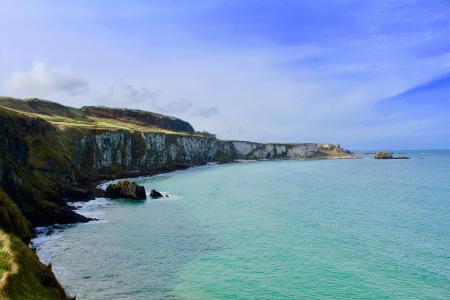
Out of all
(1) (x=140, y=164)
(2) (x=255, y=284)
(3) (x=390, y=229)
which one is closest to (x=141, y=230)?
(2) (x=255, y=284)

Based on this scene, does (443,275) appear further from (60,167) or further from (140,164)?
(140,164)

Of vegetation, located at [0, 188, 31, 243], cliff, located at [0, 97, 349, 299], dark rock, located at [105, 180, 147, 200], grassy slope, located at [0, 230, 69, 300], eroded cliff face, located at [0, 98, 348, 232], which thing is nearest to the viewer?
grassy slope, located at [0, 230, 69, 300]

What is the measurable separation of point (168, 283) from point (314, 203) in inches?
1975

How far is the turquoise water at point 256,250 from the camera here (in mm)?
35625

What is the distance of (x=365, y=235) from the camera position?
54.1m

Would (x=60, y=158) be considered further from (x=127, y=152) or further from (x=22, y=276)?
(x=22, y=276)

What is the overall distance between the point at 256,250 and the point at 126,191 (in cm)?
4727

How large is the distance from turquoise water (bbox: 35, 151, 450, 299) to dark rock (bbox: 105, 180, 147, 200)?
3.77 meters

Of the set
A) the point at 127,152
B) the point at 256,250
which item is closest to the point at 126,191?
the point at 256,250

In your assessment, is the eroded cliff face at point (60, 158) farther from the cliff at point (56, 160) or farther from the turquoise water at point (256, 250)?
the turquoise water at point (256, 250)

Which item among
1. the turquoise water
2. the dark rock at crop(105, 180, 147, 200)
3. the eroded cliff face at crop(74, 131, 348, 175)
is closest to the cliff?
the eroded cliff face at crop(74, 131, 348, 175)

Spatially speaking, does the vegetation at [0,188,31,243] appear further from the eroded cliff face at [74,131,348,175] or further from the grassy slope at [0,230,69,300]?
A: the eroded cliff face at [74,131,348,175]

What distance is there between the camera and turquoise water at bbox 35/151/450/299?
3562 centimetres

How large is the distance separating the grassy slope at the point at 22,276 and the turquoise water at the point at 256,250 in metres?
7.55
